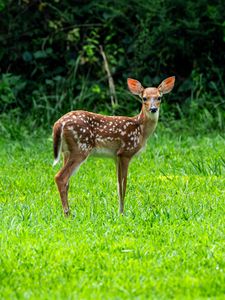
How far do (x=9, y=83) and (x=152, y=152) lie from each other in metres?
4.28

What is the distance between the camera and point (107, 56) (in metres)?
15.2

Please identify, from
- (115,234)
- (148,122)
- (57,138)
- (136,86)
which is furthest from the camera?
(136,86)

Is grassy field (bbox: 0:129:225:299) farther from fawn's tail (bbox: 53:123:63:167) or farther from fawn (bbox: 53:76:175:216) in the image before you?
fawn's tail (bbox: 53:123:63:167)

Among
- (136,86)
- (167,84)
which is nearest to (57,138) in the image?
(136,86)

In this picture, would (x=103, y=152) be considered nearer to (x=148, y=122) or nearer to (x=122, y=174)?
(x=122, y=174)

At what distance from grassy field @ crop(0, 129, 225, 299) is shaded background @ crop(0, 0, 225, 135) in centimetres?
395

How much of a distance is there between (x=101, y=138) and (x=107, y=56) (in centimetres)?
727

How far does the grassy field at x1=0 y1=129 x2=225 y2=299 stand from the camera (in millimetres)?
5562

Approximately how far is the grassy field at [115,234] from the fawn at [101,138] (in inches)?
12.9

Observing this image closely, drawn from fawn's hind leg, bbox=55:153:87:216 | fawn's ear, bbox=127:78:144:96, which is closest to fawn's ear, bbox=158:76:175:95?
fawn's ear, bbox=127:78:144:96

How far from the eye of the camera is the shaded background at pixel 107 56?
14.2m

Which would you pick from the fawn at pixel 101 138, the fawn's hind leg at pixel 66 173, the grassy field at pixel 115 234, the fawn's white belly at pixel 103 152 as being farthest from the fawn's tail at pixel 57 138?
the grassy field at pixel 115 234

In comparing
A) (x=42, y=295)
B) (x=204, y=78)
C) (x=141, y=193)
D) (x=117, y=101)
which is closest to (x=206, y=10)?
(x=204, y=78)

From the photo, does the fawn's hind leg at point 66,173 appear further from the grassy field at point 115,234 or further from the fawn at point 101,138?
the grassy field at point 115,234
